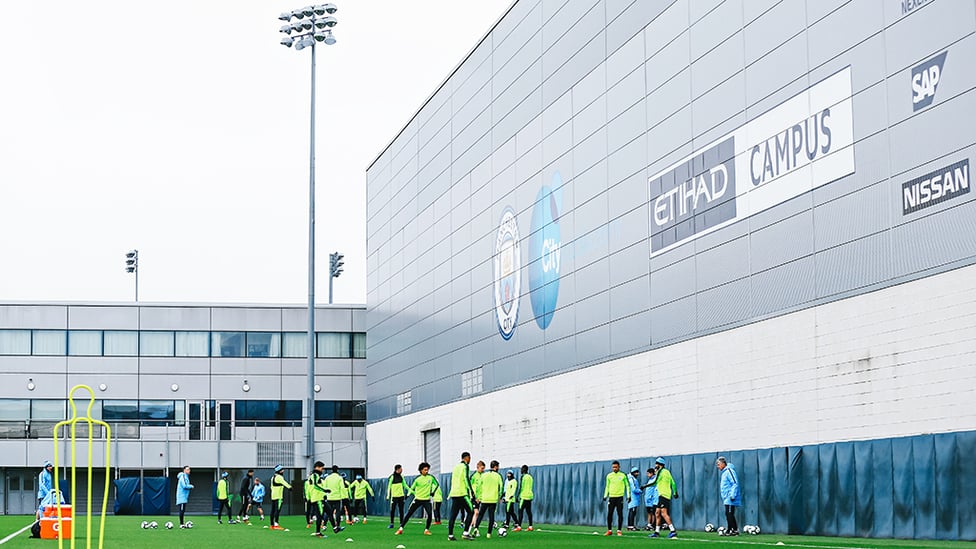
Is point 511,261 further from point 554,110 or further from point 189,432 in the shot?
point 189,432

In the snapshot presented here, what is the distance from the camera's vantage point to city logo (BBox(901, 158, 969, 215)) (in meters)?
23.1

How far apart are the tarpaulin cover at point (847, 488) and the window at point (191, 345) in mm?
41167

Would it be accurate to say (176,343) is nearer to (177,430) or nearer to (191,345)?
(191,345)

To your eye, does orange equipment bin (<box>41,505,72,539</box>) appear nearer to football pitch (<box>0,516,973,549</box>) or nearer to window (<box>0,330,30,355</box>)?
football pitch (<box>0,516,973,549</box>)

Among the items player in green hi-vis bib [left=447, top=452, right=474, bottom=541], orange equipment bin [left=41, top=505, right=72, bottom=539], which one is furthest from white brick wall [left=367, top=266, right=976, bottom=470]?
orange equipment bin [left=41, top=505, right=72, bottom=539]

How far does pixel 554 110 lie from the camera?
145 ft

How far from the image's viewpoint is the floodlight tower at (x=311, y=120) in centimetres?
5456

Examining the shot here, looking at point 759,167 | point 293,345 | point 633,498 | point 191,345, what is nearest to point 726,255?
point 759,167

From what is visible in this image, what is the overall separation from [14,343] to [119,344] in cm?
541

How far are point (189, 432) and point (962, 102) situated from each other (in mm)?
54651

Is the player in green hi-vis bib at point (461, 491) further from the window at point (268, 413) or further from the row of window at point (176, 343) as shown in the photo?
the row of window at point (176, 343)

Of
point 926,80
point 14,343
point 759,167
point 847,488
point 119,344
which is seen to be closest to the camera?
point 926,80

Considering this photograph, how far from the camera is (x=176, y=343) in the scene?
7306cm

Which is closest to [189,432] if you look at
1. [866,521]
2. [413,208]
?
[413,208]
